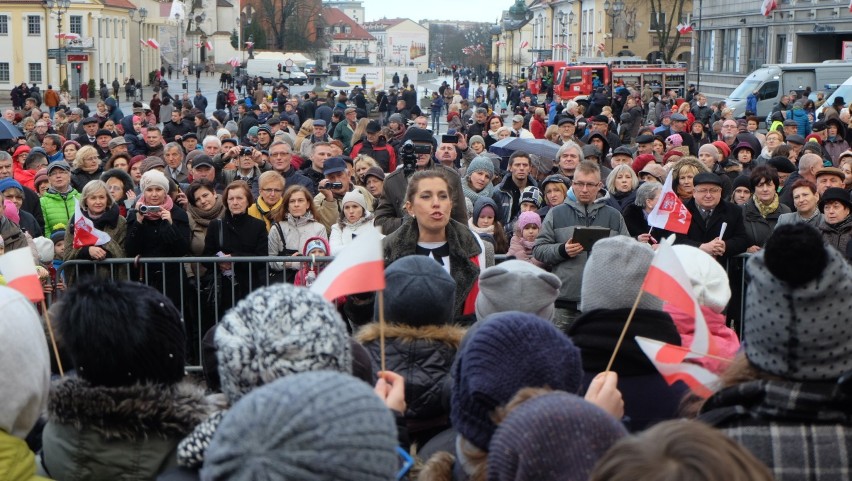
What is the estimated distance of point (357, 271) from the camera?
13.6 feet

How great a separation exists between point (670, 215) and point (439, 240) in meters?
2.60

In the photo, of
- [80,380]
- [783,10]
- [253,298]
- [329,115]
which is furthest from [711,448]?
[783,10]

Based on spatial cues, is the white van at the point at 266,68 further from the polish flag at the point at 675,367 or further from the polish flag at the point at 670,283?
the polish flag at the point at 675,367

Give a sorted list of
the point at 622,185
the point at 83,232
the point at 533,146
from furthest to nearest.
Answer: the point at 533,146 < the point at 622,185 < the point at 83,232

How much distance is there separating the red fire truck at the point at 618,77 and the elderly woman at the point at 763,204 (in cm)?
3653

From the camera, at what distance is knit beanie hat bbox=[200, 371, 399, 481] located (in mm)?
2139

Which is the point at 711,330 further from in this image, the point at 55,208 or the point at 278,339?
the point at 55,208

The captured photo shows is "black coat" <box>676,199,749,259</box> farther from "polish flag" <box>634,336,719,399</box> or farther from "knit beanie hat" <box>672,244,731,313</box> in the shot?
"polish flag" <box>634,336,719,399</box>

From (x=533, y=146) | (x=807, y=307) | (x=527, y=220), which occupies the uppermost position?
(x=807, y=307)

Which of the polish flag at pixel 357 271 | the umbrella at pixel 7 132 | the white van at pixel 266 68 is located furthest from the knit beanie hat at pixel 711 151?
the white van at pixel 266 68

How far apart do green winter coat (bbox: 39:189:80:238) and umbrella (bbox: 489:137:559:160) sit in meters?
5.26

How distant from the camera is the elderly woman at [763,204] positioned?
9.72 metres

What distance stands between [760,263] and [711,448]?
0.97 meters

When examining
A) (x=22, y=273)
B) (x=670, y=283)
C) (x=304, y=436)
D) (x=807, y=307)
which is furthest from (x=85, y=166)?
(x=304, y=436)
